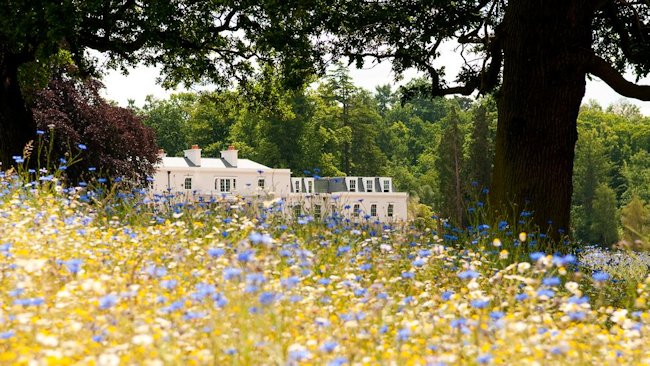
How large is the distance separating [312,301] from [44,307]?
1775 mm

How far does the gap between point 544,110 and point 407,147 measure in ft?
280

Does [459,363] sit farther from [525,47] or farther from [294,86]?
[294,86]

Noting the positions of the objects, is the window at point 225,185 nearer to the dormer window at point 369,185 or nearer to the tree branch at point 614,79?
the dormer window at point 369,185

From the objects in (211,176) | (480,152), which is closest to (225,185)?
(211,176)

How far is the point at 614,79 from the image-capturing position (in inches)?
492

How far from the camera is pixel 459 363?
15.0ft

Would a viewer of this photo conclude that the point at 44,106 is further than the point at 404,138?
No

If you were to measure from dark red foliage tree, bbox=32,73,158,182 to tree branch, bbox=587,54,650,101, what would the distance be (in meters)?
26.6

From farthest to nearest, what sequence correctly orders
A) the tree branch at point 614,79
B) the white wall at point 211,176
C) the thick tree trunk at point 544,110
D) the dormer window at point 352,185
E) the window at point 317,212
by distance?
the dormer window at point 352,185, the white wall at point 211,176, the tree branch at point 614,79, the thick tree trunk at point 544,110, the window at point 317,212

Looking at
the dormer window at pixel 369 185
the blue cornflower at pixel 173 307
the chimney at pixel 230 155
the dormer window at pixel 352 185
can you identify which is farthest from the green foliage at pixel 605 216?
the blue cornflower at pixel 173 307

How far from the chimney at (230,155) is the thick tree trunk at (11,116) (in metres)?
46.6

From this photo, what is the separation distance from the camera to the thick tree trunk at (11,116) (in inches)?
636

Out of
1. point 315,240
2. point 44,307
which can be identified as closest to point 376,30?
point 315,240

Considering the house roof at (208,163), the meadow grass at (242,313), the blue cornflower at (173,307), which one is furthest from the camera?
the house roof at (208,163)
